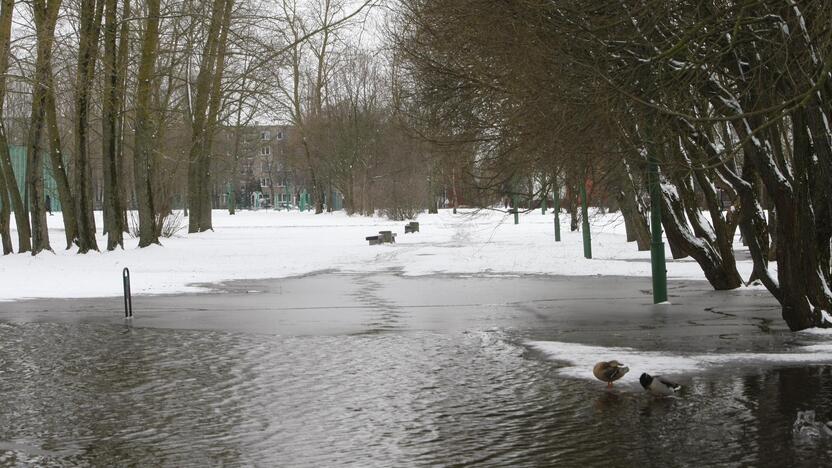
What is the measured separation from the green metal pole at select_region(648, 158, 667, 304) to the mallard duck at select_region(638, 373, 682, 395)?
8244 mm

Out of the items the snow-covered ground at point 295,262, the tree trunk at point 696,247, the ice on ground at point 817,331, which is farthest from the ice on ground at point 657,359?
the snow-covered ground at point 295,262

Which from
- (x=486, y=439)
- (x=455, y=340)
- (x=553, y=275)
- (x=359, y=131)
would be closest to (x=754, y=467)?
(x=486, y=439)

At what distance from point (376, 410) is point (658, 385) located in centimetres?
247

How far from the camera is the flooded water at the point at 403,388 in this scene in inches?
328

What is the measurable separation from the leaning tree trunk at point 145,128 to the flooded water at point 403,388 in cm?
1759

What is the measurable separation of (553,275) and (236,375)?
1648 cm

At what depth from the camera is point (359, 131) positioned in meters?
87.4

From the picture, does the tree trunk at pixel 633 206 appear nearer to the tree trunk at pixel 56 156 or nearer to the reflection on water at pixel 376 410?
the reflection on water at pixel 376 410

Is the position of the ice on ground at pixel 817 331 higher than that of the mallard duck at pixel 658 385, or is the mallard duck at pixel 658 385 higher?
the mallard duck at pixel 658 385

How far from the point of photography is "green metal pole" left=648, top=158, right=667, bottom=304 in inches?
744

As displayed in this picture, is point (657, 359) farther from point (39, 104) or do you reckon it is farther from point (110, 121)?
point (110, 121)

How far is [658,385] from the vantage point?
10164mm

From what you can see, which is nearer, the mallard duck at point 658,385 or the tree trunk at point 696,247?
the mallard duck at point 658,385

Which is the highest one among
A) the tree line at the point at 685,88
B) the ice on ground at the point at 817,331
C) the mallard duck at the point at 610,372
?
the tree line at the point at 685,88
